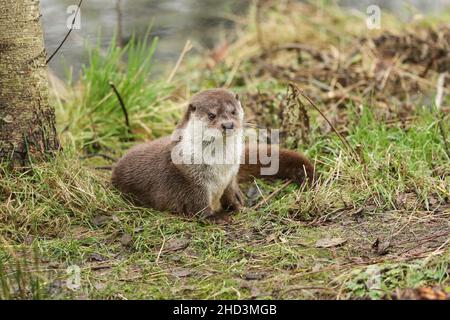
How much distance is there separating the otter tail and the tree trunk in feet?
4.48

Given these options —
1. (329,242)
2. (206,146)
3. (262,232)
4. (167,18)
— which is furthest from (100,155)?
(167,18)

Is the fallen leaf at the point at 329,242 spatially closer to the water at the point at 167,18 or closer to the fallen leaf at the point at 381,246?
the fallen leaf at the point at 381,246

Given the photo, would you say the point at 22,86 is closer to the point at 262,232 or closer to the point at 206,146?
the point at 206,146

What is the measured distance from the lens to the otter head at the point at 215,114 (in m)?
4.49

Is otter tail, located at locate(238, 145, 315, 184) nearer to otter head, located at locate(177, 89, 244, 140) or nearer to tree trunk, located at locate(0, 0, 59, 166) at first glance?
otter head, located at locate(177, 89, 244, 140)

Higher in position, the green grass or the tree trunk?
the tree trunk

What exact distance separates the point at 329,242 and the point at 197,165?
1002mm

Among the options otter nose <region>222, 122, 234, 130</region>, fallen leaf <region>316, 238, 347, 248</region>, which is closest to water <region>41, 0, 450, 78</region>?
otter nose <region>222, 122, 234, 130</region>

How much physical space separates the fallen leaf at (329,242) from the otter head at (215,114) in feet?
2.87

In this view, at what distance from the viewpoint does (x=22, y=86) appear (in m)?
4.56

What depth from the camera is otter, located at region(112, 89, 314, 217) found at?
4551 millimetres

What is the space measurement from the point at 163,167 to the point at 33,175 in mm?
815

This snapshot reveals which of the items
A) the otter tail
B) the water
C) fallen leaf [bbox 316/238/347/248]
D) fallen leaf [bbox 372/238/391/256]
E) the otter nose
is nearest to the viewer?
fallen leaf [bbox 372/238/391/256]
